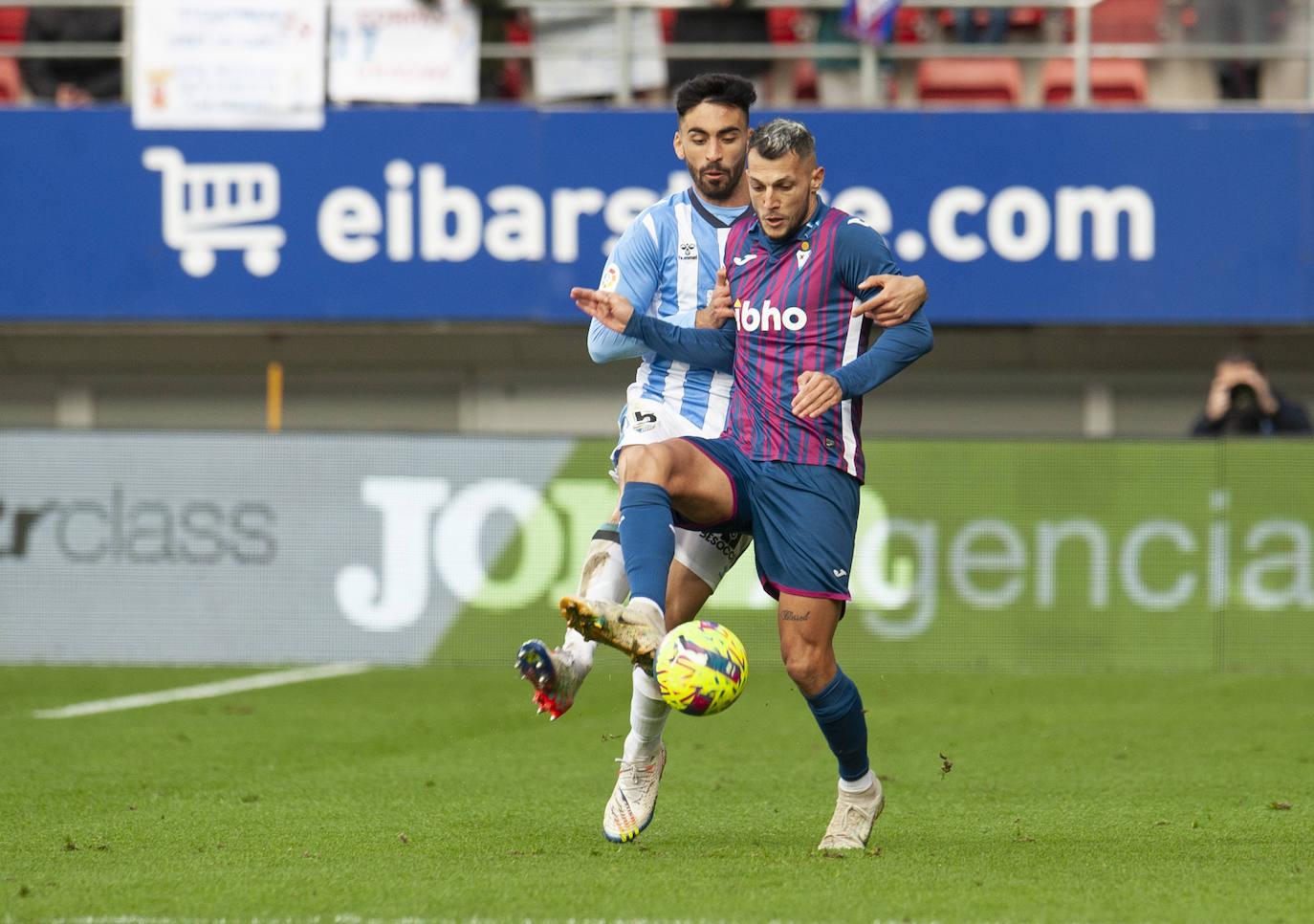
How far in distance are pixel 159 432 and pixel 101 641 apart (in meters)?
1.37

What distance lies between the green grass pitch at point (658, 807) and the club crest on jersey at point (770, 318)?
58.2 inches

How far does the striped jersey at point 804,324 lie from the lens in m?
4.62

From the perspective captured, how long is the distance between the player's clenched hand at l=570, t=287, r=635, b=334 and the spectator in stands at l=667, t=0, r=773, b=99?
800 cm

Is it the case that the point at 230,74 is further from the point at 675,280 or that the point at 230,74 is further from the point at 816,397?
the point at 816,397

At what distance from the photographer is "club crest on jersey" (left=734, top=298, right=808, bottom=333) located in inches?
183

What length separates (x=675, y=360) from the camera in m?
4.84

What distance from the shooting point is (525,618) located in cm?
1030

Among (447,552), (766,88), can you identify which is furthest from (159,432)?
(766,88)

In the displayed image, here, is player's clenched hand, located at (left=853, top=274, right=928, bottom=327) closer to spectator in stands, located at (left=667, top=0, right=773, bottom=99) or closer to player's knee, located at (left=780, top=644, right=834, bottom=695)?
player's knee, located at (left=780, top=644, right=834, bottom=695)

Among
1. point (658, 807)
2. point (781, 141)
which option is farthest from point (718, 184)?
point (658, 807)

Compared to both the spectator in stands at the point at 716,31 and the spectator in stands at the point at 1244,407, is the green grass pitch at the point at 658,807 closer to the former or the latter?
the spectator in stands at the point at 1244,407

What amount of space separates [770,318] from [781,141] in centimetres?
50

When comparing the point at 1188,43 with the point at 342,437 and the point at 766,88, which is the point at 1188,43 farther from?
the point at 342,437

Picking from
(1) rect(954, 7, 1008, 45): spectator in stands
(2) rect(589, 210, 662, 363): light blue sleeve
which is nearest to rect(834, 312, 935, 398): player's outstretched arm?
(2) rect(589, 210, 662, 363): light blue sleeve
